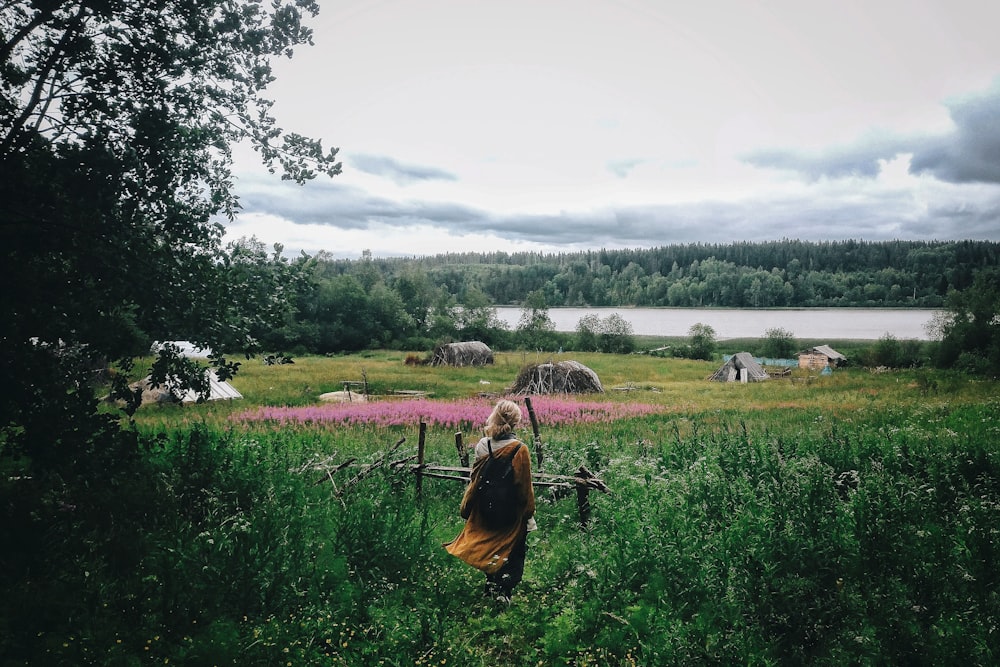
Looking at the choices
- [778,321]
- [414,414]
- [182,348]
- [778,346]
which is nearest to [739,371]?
[778,346]

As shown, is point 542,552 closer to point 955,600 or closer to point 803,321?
point 955,600

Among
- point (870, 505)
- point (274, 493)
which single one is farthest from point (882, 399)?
point (274, 493)

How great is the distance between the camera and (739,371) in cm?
3803

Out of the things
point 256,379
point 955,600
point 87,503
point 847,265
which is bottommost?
point 256,379

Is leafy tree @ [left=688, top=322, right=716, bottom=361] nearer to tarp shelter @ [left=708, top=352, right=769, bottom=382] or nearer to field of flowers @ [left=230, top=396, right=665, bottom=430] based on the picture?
tarp shelter @ [left=708, top=352, right=769, bottom=382]

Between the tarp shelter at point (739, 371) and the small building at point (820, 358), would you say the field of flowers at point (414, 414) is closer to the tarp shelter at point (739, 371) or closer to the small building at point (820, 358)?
the tarp shelter at point (739, 371)

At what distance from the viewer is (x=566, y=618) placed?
191 inches

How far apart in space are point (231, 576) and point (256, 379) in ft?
86.9

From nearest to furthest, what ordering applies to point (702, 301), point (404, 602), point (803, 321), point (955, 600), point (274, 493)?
point (955, 600)
point (404, 602)
point (274, 493)
point (803, 321)
point (702, 301)

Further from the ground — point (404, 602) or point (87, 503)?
point (87, 503)

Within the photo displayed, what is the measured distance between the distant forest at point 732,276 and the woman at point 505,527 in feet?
208

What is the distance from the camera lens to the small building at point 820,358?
45312mm

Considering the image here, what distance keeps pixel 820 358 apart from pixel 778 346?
807 cm

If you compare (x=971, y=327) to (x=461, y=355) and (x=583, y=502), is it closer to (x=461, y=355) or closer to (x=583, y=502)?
(x=461, y=355)
